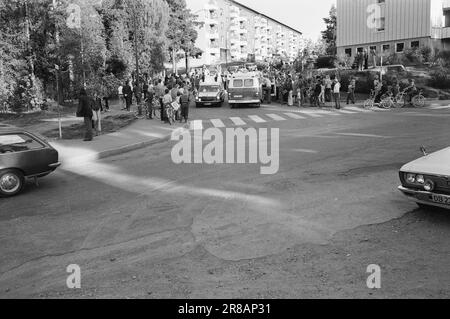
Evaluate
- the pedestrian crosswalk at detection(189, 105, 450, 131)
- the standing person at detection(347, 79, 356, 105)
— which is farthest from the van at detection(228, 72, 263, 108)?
the standing person at detection(347, 79, 356, 105)

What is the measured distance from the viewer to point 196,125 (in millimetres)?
21438

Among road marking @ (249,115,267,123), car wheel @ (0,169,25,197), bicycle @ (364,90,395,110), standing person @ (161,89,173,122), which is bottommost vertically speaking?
car wheel @ (0,169,25,197)

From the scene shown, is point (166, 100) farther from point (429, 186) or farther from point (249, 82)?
point (429, 186)

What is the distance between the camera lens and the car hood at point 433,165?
6.39 m

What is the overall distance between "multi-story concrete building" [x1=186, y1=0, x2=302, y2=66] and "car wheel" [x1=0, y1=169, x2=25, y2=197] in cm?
6223

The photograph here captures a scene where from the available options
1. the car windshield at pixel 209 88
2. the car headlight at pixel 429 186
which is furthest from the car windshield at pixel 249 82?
the car headlight at pixel 429 186

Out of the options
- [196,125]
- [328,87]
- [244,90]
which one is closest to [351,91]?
[328,87]

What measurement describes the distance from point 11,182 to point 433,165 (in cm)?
782

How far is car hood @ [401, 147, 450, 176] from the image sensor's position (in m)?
6.39

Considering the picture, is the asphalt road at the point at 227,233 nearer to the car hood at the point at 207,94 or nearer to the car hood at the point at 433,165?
the car hood at the point at 433,165

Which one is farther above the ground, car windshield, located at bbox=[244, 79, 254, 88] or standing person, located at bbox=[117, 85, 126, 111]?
car windshield, located at bbox=[244, 79, 254, 88]

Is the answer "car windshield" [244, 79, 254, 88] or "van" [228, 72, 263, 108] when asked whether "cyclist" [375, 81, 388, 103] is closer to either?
"van" [228, 72, 263, 108]

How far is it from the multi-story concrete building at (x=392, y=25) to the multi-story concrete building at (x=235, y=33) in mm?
23059
